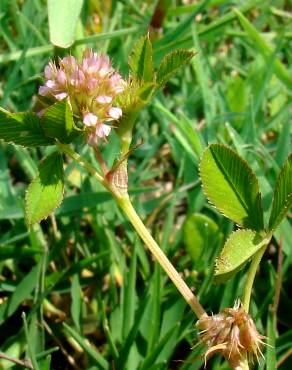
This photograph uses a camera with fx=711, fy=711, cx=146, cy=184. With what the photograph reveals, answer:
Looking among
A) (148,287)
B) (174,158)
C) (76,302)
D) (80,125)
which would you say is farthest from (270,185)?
(80,125)

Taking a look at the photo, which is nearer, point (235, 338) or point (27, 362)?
point (235, 338)

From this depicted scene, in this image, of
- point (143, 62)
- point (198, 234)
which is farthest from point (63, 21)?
point (198, 234)

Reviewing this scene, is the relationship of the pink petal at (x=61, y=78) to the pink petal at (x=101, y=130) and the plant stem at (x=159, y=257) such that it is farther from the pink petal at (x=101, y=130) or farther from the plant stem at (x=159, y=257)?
the plant stem at (x=159, y=257)

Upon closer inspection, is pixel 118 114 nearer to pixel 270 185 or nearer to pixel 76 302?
pixel 76 302

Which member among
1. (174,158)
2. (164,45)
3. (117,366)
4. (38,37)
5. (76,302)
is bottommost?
(117,366)

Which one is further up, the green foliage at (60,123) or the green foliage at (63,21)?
the green foliage at (63,21)

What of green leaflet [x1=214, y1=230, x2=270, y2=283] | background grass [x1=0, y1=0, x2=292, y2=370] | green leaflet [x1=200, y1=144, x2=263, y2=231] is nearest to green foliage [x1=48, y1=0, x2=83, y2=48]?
background grass [x1=0, y1=0, x2=292, y2=370]

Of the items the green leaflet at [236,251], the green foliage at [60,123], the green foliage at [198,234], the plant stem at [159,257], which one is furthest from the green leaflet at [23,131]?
the green foliage at [198,234]
